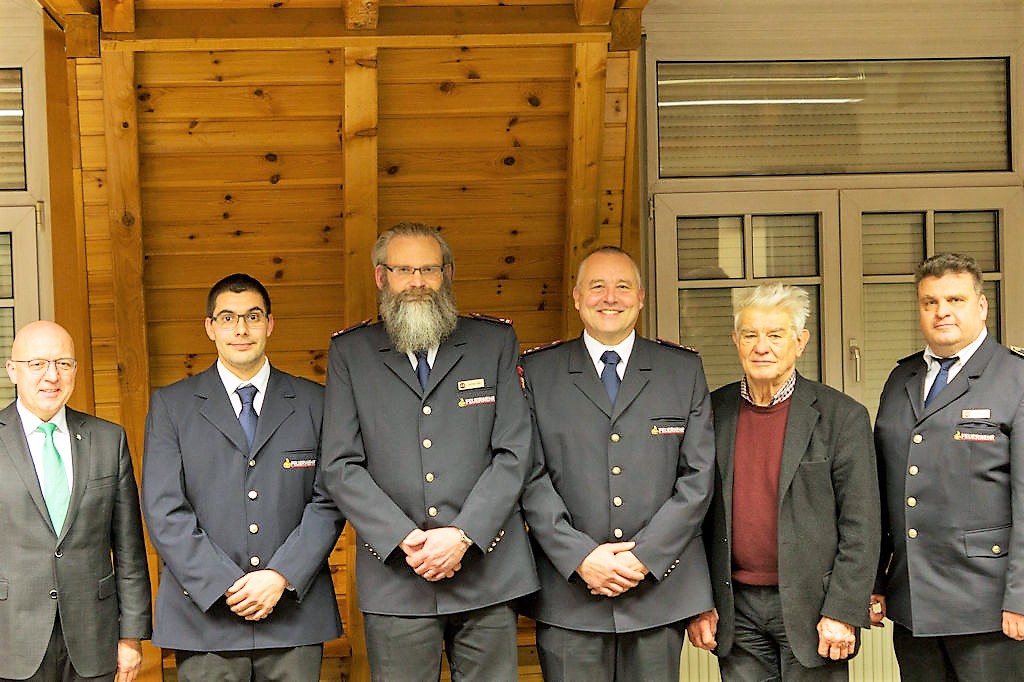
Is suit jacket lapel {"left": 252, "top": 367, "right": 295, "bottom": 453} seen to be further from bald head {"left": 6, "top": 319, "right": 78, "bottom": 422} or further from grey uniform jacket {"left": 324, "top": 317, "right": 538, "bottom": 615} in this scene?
bald head {"left": 6, "top": 319, "right": 78, "bottom": 422}

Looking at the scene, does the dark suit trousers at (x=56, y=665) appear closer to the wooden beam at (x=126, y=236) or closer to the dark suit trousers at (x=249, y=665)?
the dark suit trousers at (x=249, y=665)

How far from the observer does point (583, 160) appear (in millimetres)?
4105

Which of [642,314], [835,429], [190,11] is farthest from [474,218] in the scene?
[835,429]

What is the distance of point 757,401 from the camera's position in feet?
10.8

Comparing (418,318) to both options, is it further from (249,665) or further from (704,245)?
(704,245)

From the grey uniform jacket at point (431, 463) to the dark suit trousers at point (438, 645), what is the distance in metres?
0.04

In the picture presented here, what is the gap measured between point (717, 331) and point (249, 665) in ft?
8.11

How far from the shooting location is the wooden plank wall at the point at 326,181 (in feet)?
12.9

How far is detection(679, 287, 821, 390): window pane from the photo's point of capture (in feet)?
15.9

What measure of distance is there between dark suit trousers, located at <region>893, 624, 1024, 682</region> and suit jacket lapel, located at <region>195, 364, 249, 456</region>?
6.41ft

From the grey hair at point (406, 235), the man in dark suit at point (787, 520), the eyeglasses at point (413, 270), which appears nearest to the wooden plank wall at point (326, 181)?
the grey hair at point (406, 235)

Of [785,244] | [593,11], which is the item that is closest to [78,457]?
[593,11]

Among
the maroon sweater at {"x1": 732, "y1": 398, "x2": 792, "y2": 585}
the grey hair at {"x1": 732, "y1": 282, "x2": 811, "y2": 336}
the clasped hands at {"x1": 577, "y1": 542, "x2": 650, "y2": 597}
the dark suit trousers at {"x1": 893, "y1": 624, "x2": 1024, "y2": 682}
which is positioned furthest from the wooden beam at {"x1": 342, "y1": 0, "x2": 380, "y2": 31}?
the dark suit trousers at {"x1": 893, "y1": 624, "x2": 1024, "y2": 682}

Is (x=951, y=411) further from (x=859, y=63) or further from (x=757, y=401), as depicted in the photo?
(x=859, y=63)
